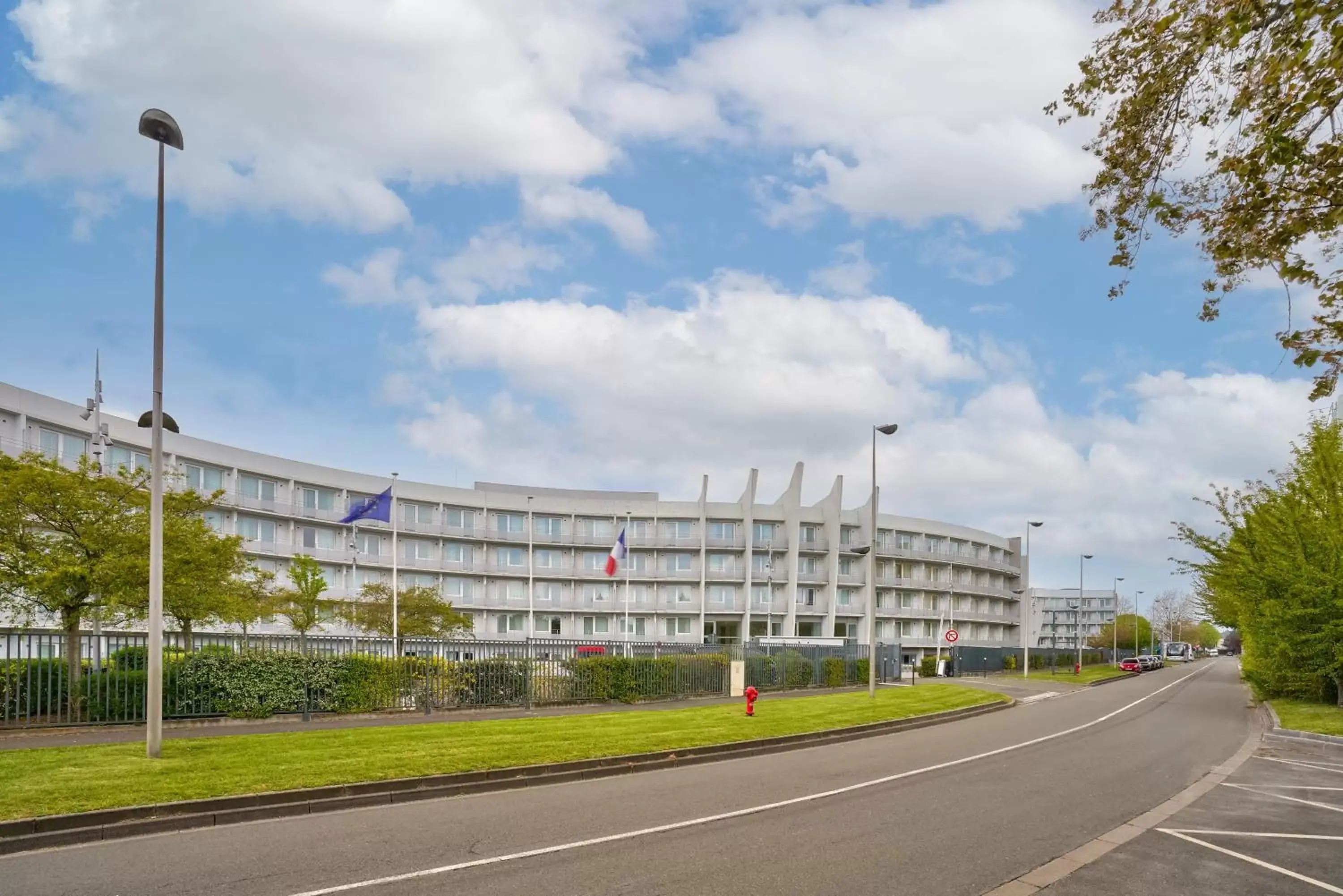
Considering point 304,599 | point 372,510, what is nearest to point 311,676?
point 372,510

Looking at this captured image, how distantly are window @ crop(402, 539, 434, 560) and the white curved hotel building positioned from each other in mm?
93

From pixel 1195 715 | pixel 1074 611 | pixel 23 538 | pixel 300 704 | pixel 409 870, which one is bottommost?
pixel 1074 611

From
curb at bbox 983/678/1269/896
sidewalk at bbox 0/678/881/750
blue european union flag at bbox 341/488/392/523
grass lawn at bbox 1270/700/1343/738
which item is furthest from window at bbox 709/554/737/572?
curb at bbox 983/678/1269/896

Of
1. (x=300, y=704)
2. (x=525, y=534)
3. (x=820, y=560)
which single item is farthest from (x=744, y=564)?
(x=300, y=704)

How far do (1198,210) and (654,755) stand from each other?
1124 centimetres

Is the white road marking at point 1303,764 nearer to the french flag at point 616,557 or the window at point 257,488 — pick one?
the french flag at point 616,557

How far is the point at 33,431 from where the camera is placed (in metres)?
46.1

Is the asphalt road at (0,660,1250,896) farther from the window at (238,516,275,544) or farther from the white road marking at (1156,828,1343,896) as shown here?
the window at (238,516,275,544)

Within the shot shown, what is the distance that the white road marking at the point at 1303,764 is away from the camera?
16156 millimetres

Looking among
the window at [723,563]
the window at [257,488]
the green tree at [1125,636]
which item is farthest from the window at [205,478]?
the green tree at [1125,636]

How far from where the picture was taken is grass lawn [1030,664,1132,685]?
55156 millimetres

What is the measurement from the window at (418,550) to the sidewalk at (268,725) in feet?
173

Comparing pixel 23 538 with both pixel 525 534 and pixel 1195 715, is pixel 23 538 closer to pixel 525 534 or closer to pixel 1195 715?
pixel 1195 715

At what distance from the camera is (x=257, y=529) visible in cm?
6388
